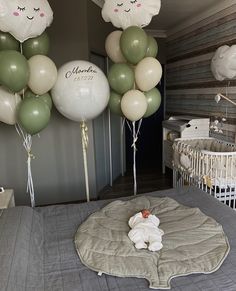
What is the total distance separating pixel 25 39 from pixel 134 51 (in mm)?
786

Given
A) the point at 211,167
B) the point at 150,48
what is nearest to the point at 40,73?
the point at 150,48

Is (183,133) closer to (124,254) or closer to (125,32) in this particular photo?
(125,32)

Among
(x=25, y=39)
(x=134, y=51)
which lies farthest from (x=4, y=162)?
(x=134, y=51)

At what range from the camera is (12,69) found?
1.70 m

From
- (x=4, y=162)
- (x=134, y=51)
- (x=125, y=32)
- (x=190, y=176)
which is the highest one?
(x=125, y=32)

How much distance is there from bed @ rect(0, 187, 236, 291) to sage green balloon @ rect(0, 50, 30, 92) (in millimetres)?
826

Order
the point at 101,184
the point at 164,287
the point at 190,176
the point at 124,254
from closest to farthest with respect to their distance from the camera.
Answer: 1. the point at 164,287
2. the point at 124,254
3. the point at 190,176
4. the point at 101,184

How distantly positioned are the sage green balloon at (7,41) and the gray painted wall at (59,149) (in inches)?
37.1

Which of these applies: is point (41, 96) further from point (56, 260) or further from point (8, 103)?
point (56, 260)

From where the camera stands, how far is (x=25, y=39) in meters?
1.88

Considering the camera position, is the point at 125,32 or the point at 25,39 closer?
the point at 25,39

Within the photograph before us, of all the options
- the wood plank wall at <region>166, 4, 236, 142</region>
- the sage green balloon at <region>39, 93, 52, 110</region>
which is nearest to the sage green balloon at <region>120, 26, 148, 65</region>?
the sage green balloon at <region>39, 93, 52, 110</region>

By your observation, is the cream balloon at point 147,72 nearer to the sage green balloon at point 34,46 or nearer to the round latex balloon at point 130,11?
the round latex balloon at point 130,11

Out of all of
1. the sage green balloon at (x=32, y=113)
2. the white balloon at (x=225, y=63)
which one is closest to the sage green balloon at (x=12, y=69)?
the sage green balloon at (x=32, y=113)
